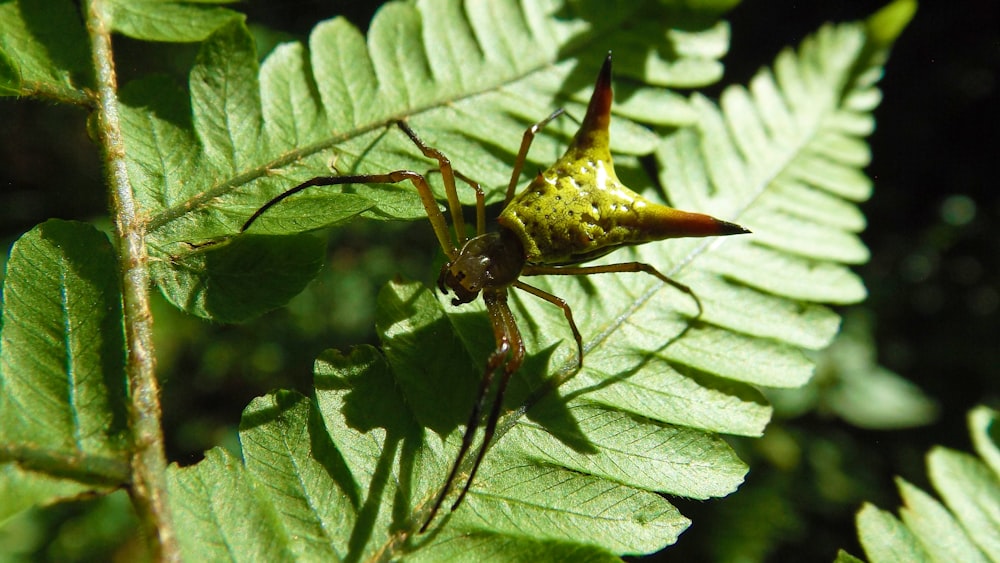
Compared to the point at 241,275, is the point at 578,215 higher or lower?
lower

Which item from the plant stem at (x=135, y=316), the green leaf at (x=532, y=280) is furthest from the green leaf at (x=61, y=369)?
the green leaf at (x=532, y=280)

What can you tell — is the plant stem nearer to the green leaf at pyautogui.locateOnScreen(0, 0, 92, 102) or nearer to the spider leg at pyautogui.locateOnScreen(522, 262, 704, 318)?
the green leaf at pyautogui.locateOnScreen(0, 0, 92, 102)

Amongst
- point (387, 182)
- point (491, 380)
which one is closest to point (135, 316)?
point (387, 182)

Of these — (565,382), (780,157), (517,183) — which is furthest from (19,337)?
(780,157)

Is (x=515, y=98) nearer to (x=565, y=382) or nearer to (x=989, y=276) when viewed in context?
(x=565, y=382)

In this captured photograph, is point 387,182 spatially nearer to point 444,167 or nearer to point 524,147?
point 444,167

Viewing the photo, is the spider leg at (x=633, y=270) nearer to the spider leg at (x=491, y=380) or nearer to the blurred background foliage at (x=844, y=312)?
the spider leg at (x=491, y=380)
